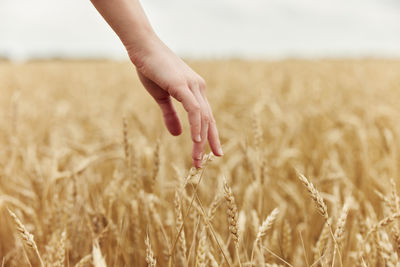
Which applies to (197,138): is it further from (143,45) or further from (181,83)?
(143,45)

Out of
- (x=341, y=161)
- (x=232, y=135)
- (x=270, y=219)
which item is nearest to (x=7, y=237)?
(x=270, y=219)

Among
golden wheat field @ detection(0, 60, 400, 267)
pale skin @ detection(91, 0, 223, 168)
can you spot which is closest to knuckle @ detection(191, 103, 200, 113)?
pale skin @ detection(91, 0, 223, 168)

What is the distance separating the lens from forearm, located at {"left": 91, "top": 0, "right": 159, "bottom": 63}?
78 centimetres

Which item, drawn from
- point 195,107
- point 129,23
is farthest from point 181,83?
point 129,23

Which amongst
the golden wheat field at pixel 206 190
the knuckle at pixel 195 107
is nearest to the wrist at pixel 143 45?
the knuckle at pixel 195 107

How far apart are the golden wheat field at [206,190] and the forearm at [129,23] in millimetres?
276

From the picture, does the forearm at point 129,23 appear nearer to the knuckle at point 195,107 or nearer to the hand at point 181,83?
the hand at point 181,83

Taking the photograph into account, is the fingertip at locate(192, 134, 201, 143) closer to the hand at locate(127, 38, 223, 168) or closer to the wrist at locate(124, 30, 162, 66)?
the hand at locate(127, 38, 223, 168)

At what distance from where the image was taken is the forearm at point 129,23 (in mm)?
785

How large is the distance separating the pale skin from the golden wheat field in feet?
0.30

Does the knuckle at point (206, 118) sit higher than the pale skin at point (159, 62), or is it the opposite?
the pale skin at point (159, 62)

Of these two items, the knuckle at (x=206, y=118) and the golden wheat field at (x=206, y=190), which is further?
the golden wheat field at (x=206, y=190)

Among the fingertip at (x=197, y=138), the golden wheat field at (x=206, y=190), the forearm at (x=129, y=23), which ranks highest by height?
the forearm at (x=129, y=23)

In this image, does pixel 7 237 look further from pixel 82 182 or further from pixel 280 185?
pixel 280 185
